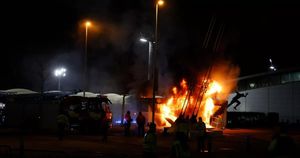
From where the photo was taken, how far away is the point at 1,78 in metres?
63.0

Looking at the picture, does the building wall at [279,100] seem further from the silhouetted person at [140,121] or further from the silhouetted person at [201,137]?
the silhouetted person at [201,137]

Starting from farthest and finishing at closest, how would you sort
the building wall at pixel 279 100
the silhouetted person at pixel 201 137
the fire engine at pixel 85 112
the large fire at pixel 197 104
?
1. the building wall at pixel 279 100
2. the large fire at pixel 197 104
3. the fire engine at pixel 85 112
4. the silhouetted person at pixel 201 137

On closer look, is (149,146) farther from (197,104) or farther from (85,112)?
(197,104)

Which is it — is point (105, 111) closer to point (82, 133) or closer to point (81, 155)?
point (82, 133)

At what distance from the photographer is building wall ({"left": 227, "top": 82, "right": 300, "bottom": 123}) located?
165ft

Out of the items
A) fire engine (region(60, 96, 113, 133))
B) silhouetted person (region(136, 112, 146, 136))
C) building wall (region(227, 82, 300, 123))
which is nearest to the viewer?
silhouetted person (region(136, 112, 146, 136))

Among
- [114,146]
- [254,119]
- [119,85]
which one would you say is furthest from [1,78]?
[114,146]

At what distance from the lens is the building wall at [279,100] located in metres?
50.3

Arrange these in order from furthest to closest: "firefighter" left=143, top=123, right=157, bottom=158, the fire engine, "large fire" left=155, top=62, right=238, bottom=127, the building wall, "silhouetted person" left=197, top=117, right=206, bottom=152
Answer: the building wall, "large fire" left=155, top=62, right=238, bottom=127, the fire engine, "silhouetted person" left=197, top=117, right=206, bottom=152, "firefighter" left=143, top=123, right=157, bottom=158

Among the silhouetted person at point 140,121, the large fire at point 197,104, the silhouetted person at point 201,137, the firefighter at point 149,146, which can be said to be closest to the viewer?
the firefighter at point 149,146

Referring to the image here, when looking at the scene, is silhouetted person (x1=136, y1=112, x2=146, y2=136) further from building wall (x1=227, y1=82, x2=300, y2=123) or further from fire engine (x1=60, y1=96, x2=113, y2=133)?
building wall (x1=227, y1=82, x2=300, y2=123)

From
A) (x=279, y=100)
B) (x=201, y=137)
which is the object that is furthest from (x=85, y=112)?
(x=279, y=100)

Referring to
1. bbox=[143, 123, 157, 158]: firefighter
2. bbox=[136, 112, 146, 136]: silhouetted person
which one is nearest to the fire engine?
bbox=[136, 112, 146, 136]: silhouetted person

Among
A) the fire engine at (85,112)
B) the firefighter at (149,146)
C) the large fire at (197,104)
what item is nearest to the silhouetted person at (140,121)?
the fire engine at (85,112)
